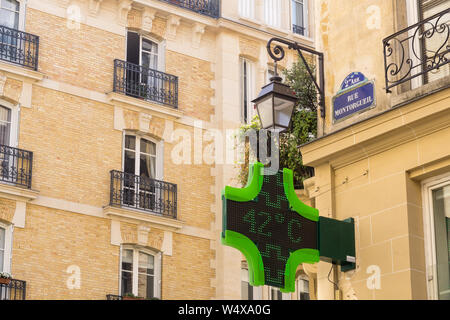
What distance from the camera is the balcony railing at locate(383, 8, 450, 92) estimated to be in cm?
1024

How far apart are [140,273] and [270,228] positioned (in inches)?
595

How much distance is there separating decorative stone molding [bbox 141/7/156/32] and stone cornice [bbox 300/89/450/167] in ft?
51.6

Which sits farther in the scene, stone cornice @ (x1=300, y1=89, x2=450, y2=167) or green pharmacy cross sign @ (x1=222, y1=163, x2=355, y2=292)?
stone cornice @ (x1=300, y1=89, x2=450, y2=167)

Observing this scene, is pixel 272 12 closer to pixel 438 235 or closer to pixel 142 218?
pixel 142 218

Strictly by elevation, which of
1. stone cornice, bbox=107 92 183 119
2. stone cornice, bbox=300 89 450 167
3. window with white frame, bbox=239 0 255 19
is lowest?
stone cornice, bbox=300 89 450 167

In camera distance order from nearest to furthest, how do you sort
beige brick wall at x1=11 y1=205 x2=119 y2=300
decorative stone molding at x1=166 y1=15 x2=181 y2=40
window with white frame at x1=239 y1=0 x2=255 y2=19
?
beige brick wall at x1=11 y1=205 x2=119 y2=300 → decorative stone molding at x1=166 y1=15 x2=181 y2=40 → window with white frame at x1=239 y1=0 x2=255 y2=19

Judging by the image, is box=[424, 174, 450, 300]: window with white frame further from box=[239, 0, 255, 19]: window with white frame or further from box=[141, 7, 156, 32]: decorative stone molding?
box=[239, 0, 255, 19]: window with white frame

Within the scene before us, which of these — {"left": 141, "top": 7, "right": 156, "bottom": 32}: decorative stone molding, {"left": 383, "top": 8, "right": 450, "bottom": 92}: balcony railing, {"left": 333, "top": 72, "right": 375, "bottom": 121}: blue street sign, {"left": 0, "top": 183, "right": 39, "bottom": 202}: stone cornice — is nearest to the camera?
{"left": 383, "top": 8, "right": 450, "bottom": 92}: balcony railing

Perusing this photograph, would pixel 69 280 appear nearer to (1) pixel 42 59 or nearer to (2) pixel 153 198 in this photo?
(2) pixel 153 198

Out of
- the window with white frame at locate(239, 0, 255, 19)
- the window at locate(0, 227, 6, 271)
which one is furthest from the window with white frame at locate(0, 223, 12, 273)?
the window with white frame at locate(239, 0, 255, 19)

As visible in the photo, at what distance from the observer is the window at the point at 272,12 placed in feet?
93.8

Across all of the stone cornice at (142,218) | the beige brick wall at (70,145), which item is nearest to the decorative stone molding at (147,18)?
the beige brick wall at (70,145)

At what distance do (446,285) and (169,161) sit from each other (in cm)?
1639

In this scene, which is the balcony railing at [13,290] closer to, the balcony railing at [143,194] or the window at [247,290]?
the balcony railing at [143,194]
